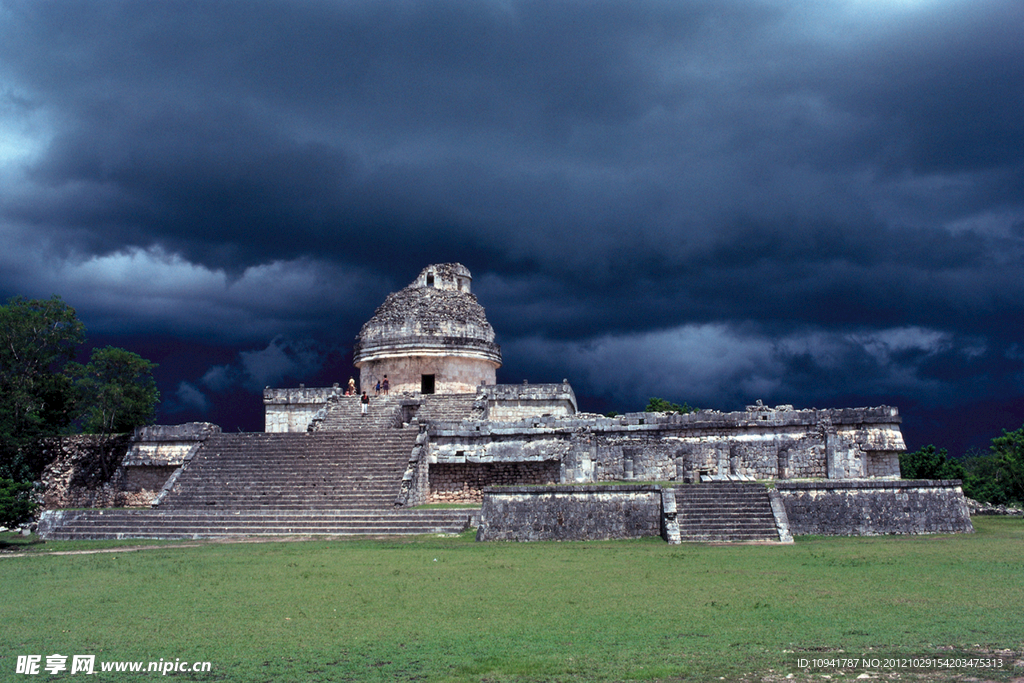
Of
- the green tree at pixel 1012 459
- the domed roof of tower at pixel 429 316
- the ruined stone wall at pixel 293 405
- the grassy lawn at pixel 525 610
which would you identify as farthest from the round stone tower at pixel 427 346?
the green tree at pixel 1012 459

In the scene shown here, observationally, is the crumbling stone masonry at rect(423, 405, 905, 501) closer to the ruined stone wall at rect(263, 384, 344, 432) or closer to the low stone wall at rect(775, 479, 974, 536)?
the low stone wall at rect(775, 479, 974, 536)

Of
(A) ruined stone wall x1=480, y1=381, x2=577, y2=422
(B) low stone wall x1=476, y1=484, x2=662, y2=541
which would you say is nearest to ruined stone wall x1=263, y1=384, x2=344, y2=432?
(A) ruined stone wall x1=480, y1=381, x2=577, y2=422

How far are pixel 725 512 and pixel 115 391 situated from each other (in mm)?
17990

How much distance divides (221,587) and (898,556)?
9.45 m

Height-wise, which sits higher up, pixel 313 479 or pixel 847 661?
pixel 313 479

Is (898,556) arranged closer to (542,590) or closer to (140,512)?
(542,590)

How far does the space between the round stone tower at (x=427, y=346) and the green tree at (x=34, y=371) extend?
31.4 ft

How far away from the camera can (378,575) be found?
1048 centimetres

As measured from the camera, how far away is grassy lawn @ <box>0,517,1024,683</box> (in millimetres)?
5770

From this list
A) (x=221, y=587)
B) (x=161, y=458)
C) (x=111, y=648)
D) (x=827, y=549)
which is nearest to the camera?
(x=111, y=648)

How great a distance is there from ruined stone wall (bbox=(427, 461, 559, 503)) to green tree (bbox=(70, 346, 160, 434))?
1011 centimetres

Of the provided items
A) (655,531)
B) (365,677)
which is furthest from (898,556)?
(365,677)

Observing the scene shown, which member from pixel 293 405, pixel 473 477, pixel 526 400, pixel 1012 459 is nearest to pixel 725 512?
pixel 473 477

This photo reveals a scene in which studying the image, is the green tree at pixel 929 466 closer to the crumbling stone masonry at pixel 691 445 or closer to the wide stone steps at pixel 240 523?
the crumbling stone masonry at pixel 691 445
